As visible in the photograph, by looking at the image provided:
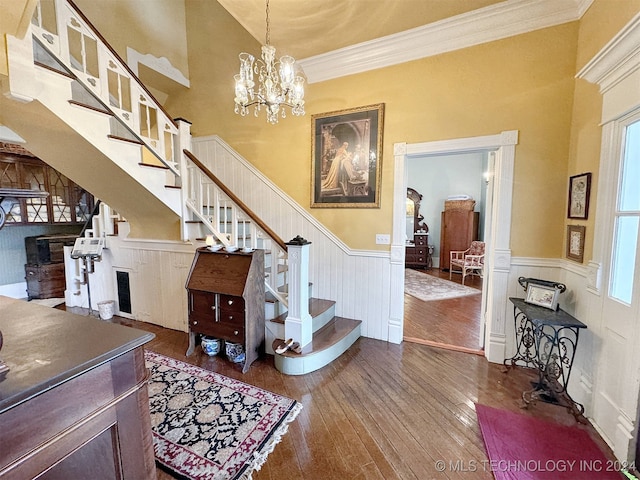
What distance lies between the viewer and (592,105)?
2.16 metres

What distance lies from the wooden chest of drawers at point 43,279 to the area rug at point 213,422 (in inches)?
150

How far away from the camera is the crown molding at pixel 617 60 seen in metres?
1.60

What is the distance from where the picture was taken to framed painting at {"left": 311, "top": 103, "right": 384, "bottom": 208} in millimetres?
3207

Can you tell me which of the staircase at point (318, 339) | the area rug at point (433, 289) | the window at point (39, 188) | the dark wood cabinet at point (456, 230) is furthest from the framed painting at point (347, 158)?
the dark wood cabinet at point (456, 230)

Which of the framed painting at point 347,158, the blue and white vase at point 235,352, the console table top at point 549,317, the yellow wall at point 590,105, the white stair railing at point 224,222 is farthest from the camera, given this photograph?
the framed painting at point 347,158

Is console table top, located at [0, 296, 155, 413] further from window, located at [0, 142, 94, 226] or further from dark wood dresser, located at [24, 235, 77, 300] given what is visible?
dark wood dresser, located at [24, 235, 77, 300]

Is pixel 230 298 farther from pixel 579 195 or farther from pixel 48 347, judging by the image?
pixel 579 195

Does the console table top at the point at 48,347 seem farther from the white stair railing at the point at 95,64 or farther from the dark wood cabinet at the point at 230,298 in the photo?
the white stair railing at the point at 95,64

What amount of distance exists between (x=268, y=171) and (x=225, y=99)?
1326 mm

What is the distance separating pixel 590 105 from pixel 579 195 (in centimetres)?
71

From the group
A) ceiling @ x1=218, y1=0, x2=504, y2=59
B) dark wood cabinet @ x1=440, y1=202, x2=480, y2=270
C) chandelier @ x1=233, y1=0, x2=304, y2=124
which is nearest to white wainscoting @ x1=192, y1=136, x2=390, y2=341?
chandelier @ x1=233, y1=0, x2=304, y2=124

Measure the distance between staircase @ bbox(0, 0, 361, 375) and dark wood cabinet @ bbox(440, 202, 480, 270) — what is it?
4.89m


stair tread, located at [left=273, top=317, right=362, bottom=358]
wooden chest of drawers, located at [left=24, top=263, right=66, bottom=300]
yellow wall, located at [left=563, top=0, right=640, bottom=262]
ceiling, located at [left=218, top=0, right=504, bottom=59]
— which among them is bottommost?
stair tread, located at [left=273, top=317, right=362, bottom=358]

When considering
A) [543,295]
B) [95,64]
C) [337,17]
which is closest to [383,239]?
[543,295]
